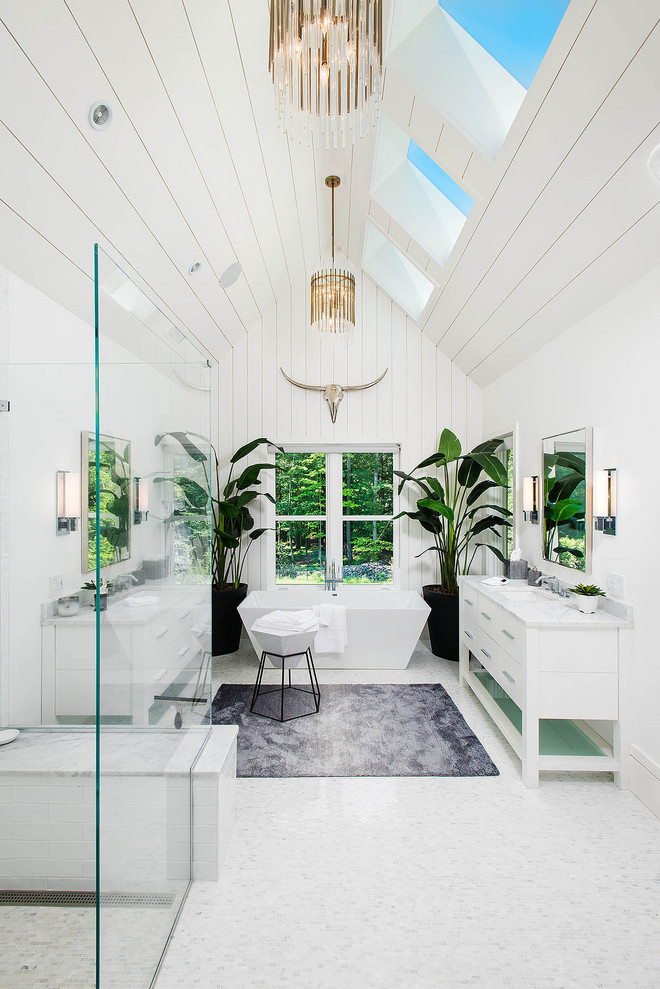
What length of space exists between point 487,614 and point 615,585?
80cm

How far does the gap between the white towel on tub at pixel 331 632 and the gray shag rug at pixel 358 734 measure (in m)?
0.27

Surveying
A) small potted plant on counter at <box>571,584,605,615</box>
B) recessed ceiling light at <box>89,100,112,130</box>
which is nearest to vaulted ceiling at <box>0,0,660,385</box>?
recessed ceiling light at <box>89,100,112,130</box>

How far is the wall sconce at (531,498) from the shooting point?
347cm

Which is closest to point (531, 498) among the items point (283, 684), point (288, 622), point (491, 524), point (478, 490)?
point (491, 524)

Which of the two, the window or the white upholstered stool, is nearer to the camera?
the white upholstered stool

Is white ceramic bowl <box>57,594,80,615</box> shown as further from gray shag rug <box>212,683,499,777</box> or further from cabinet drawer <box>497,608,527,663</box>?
cabinet drawer <box>497,608,527,663</box>

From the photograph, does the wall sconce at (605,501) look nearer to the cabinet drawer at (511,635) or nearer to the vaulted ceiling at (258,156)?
the cabinet drawer at (511,635)

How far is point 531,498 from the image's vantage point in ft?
11.6

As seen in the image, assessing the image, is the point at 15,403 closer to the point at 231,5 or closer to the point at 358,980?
the point at 231,5

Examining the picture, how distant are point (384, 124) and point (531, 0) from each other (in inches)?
45.9

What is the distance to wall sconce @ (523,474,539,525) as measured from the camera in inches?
137

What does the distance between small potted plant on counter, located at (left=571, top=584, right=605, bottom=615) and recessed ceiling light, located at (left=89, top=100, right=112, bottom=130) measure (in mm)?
2898

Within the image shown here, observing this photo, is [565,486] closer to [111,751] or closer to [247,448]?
[247,448]

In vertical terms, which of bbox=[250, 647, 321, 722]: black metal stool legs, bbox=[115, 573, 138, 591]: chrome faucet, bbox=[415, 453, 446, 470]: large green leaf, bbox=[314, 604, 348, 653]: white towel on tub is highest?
bbox=[415, 453, 446, 470]: large green leaf
